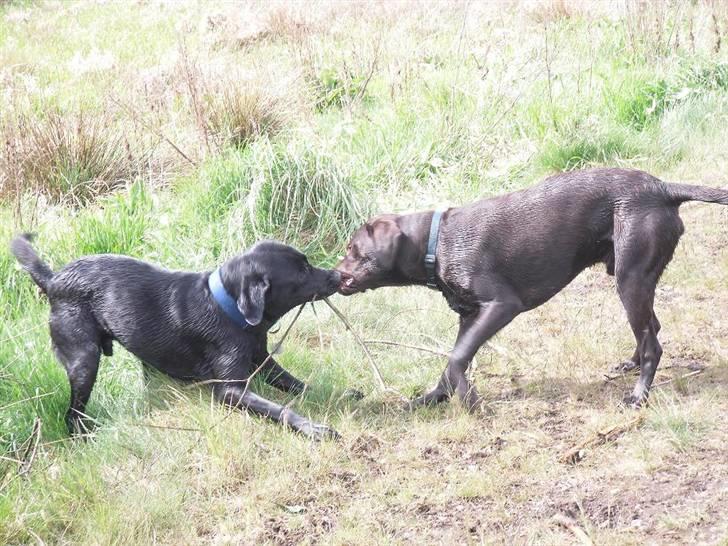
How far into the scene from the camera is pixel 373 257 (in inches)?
208

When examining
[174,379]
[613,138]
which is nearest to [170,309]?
[174,379]

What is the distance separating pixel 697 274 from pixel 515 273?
1934mm

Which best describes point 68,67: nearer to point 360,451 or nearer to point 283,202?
point 283,202

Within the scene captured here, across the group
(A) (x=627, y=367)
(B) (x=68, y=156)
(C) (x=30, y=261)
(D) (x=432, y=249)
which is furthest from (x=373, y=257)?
(B) (x=68, y=156)

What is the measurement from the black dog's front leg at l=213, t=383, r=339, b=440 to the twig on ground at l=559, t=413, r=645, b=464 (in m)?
1.17

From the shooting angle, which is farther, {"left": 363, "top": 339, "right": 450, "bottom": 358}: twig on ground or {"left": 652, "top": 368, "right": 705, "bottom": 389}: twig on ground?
{"left": 363, "top": 339, "right": 450, "bottom": 358}: twig on ground

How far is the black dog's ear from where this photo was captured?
15.6 ft

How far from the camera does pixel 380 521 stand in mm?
3965

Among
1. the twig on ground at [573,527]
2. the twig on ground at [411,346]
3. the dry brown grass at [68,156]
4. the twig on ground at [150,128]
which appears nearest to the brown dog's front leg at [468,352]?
the twig on ground at [411,346]

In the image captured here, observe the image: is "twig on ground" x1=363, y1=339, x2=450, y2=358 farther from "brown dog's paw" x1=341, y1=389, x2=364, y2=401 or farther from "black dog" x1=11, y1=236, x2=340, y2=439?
"black dog" x1=11, y1=236, x2=340, y2=439

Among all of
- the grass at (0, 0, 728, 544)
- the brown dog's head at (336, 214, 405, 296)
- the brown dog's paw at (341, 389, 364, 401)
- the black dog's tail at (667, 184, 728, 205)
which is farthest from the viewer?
the brown dog's head at (336, 214, 405, 296)

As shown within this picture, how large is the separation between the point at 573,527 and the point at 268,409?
174cm

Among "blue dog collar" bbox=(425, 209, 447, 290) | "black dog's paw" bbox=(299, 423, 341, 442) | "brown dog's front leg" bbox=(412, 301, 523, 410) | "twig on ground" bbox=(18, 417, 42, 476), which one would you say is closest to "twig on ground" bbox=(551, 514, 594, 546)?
"brown dog's front leg" bbox=(412, 301, 523, 410)

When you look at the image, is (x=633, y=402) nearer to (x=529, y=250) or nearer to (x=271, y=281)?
(x=529, y=250)
